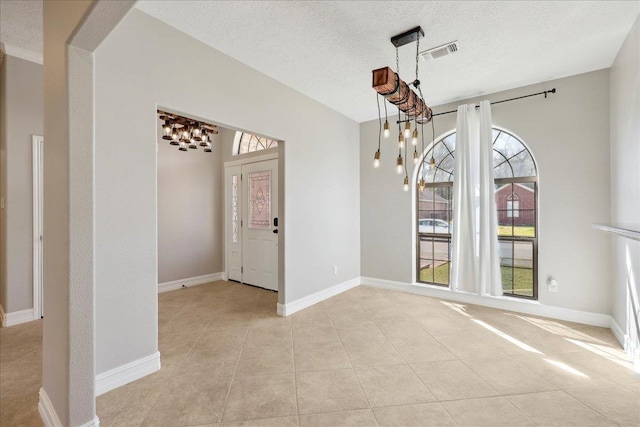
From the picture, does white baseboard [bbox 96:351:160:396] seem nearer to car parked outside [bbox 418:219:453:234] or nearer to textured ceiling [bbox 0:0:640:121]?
textured ceiling [bbox 0:0:640:121]

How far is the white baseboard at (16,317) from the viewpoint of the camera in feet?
10.3

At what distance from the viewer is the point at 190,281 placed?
4.97 m

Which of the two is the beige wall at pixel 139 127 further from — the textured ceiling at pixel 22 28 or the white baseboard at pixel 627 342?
the white baseboard at pixel 627 342

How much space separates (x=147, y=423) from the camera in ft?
5.69

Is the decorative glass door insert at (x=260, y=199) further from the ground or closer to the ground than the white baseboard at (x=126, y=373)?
further from the ground

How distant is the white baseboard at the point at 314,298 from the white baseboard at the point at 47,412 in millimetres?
2175

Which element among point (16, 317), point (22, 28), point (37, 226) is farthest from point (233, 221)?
Result: point (22, 28)

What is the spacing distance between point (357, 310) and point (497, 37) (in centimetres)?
339

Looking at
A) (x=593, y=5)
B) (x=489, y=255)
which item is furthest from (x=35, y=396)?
(x=593, y=5)

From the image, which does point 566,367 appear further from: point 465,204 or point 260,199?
point 260,199

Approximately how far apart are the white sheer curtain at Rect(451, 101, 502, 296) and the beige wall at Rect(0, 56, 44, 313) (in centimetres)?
536

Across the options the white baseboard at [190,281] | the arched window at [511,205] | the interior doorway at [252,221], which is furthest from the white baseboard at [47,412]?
the arched window at [511,205]

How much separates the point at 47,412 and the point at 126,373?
1.52 feet

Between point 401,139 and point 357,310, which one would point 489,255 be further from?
point 401,139
